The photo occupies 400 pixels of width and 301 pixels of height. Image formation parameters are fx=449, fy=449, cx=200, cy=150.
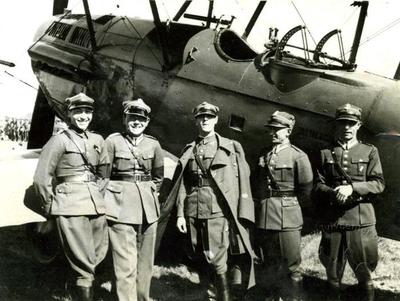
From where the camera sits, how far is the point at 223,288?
4426mm

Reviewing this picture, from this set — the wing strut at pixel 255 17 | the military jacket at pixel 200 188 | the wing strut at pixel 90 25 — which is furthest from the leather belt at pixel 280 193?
the wing strut at pixel 90 25

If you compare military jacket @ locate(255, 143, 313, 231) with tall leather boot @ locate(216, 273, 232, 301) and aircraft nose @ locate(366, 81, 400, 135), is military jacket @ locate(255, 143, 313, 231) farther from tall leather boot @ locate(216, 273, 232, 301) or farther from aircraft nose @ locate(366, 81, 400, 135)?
aircraft nose @ locate(366, 81, 400, 135)

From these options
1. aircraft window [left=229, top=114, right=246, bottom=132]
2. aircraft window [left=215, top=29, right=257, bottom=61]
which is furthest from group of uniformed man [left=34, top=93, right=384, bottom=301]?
aircraft window [left=215, top=29, right=257, bottom=61]

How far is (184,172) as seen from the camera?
4727 mm

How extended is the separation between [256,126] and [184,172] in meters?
1.27

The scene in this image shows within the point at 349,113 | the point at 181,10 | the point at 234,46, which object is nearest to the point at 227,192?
the point at 349,113

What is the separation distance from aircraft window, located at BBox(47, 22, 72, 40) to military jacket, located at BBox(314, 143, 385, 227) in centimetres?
640

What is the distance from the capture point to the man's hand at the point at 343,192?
420cm

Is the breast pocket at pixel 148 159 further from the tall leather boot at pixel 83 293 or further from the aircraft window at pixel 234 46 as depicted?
the aircraft window at pixel 234 46

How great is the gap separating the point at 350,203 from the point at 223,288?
149 cm

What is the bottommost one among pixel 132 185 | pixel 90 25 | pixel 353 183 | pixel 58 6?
pixel 132 185

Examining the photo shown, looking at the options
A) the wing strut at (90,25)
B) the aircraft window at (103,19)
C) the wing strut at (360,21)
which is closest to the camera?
the wing strut at (90,25)

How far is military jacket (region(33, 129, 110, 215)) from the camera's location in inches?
159

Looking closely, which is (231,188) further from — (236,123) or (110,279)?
(110,279)
